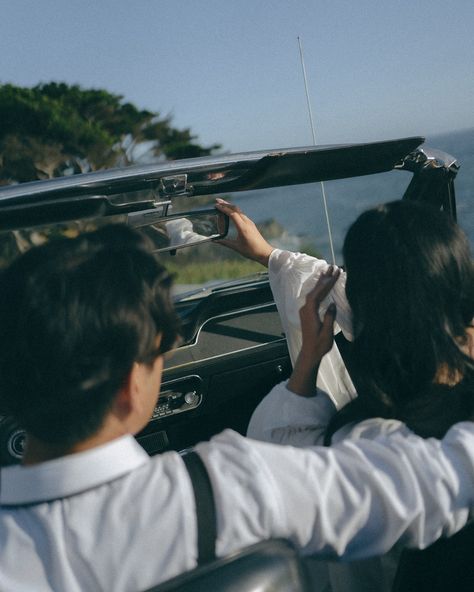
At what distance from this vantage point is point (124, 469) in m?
1.12

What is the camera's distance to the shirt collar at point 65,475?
1.09m

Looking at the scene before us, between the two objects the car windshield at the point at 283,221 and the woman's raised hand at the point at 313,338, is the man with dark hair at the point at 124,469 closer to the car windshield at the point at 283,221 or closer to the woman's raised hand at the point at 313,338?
the woman's raised hand at the point at 313,338

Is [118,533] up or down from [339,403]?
up

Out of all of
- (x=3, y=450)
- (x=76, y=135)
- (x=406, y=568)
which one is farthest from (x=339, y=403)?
(x=76, y=135)

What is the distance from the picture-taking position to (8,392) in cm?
118

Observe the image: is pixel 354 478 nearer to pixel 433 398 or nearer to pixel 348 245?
pixel 433 398

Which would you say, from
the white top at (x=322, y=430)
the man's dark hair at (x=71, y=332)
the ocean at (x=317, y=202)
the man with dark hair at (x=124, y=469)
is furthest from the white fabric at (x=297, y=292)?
the man's dark hair at (x=71, y=332)

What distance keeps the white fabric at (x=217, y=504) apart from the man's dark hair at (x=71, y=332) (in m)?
0.08

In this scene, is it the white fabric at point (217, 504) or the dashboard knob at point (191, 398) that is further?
the dashboard knob at point (191, 398)

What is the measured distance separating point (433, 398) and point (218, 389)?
5.60 feet

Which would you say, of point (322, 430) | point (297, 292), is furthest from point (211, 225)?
point (322, 430)

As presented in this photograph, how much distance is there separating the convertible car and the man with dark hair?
15.5 inches

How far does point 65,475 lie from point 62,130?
91.8 ft

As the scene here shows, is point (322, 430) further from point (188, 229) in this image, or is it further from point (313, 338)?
point (188, 229)
